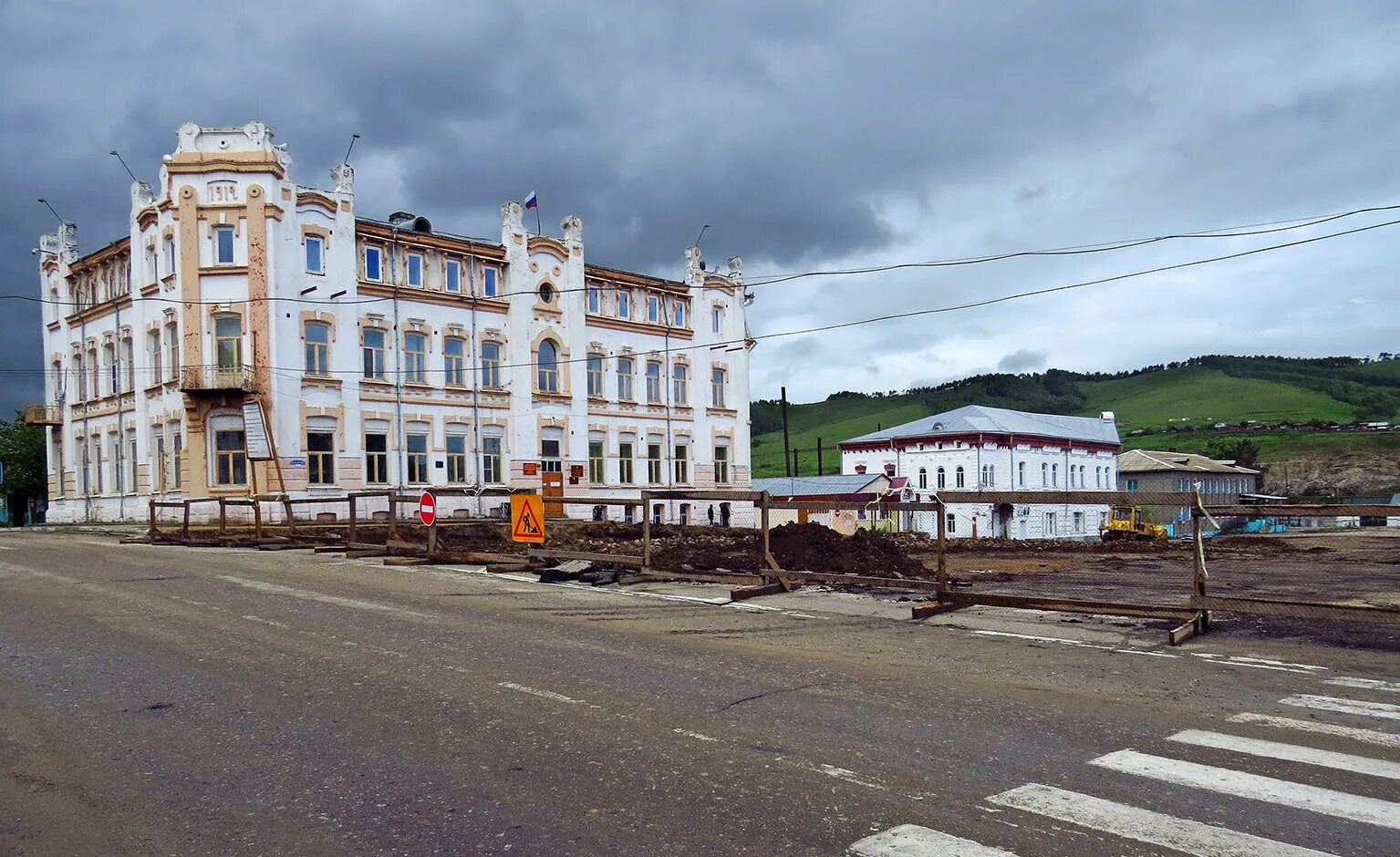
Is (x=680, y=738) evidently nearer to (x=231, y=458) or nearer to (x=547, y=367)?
(x=231, y=458)

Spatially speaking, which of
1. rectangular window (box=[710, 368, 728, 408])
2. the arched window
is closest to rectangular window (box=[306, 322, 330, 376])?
the arched window

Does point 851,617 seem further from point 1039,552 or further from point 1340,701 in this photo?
point 1039,552

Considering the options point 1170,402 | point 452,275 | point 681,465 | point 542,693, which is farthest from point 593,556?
point 1170,402

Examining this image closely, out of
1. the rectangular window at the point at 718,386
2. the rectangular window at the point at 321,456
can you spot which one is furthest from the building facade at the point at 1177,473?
the rectangular window at the point at 321,456

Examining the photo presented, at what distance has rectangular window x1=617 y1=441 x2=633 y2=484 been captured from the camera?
51375 millimetres

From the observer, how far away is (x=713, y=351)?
183 ft

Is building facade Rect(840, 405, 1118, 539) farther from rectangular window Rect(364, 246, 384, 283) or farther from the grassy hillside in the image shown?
the grassy hillside

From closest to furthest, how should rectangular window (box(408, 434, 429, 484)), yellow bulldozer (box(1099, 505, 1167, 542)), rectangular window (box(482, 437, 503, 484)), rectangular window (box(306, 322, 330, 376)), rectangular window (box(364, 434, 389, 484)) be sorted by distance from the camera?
1. rectangular window (box(306, 322, 330, 376))
2. rectangular window (box(364, 434, 389, 484))
3. rectangular window (box(408, 434, 429, 484))
4. rectangular window (box(482, 437, 503, 484))
5. yellow bulldozer (box(1099, 505, 1167, 542))

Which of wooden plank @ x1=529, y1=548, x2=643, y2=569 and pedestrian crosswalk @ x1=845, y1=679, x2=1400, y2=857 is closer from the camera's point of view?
pedestrian crosswalk @ x1=845, y1=679, x2=1400, y2=857

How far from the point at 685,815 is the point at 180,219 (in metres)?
40.8

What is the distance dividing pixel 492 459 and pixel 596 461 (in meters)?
5.82

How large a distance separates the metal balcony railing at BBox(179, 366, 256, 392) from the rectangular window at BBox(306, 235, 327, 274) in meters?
4.97

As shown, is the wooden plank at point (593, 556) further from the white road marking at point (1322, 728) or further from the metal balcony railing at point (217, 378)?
the metal balcony railing at point (217, 378)

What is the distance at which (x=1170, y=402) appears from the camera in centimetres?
15312
